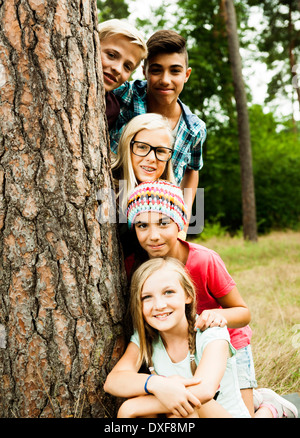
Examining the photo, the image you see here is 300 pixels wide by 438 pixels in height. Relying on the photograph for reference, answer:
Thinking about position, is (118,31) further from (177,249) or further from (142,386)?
(142,386)

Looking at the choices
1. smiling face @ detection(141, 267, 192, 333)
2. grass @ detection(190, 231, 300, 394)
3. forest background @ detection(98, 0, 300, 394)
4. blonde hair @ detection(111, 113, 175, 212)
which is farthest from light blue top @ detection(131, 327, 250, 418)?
forest background @ detection(98, 0, 300, 394)

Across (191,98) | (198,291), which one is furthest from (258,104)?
(198,291)

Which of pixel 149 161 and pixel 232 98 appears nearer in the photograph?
pixel 149 161

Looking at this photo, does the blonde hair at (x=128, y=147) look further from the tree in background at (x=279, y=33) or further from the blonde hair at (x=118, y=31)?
the tree in background at (x=279, y=33)

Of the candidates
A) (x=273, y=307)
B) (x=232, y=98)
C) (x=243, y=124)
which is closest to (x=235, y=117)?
(x=232, y=98)

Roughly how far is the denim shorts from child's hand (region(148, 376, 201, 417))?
0.85m

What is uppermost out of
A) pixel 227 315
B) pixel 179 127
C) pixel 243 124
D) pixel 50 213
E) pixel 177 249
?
pixel 243 124

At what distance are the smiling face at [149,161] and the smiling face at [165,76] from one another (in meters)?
0.55

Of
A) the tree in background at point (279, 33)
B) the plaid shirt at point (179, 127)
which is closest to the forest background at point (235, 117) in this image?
the tree in background at point (279, 33)

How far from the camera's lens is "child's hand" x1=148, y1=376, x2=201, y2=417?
1629 mm

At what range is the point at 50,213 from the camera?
1.81 metres

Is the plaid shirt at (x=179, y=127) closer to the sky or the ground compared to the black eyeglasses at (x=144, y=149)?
closer to the sky

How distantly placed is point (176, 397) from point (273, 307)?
9.21 feet

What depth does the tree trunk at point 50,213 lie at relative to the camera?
Answer: 1.72m
